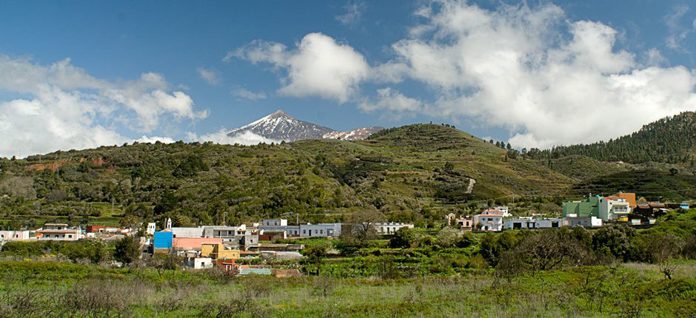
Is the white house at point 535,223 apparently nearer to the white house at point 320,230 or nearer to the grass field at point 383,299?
the white house at point 320,230

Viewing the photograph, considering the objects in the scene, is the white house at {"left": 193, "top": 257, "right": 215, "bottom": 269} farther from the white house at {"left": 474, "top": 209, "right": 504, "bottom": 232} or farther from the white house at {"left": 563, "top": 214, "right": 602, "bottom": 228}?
the white house at {"left": 563, "top": 214, "right": 602, "bottom": 228}

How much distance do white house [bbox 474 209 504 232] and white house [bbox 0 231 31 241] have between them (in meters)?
42.4

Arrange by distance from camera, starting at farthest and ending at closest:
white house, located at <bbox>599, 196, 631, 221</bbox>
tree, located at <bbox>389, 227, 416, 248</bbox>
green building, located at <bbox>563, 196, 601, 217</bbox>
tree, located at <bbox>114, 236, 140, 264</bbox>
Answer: green building, located at <bbox>563, 196, 601, 217</bbox>, white house, located at <bbox>599, 196, 631, 221</bbox>, tree, located at <bbox>389, 227, 416, 248</bbox>, tree, located at <bbox>114, 236, 140, 264</bbox>

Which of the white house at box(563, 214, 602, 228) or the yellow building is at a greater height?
the white house at box(563, 214, 602, 228)

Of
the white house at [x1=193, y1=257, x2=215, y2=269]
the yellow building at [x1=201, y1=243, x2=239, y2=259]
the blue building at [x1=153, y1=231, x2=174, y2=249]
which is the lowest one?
the white house at [x1=193, y1=257, x2=215, y2=269]

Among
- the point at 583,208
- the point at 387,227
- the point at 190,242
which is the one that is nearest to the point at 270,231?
the point at 190,242

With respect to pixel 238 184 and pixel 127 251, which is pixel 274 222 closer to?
pixel 238 184

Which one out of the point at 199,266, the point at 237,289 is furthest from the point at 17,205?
the point at 237,289

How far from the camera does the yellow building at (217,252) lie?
1796 inches

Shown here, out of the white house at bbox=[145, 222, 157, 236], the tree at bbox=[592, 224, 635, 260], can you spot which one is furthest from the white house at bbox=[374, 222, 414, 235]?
the tree at bbox=[592, 224, 635, 260]

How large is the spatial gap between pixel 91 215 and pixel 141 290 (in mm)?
53829

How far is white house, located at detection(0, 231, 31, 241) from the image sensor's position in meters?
53.7

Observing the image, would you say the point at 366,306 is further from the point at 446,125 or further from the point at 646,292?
the point at 446,125

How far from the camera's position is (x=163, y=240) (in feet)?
166
